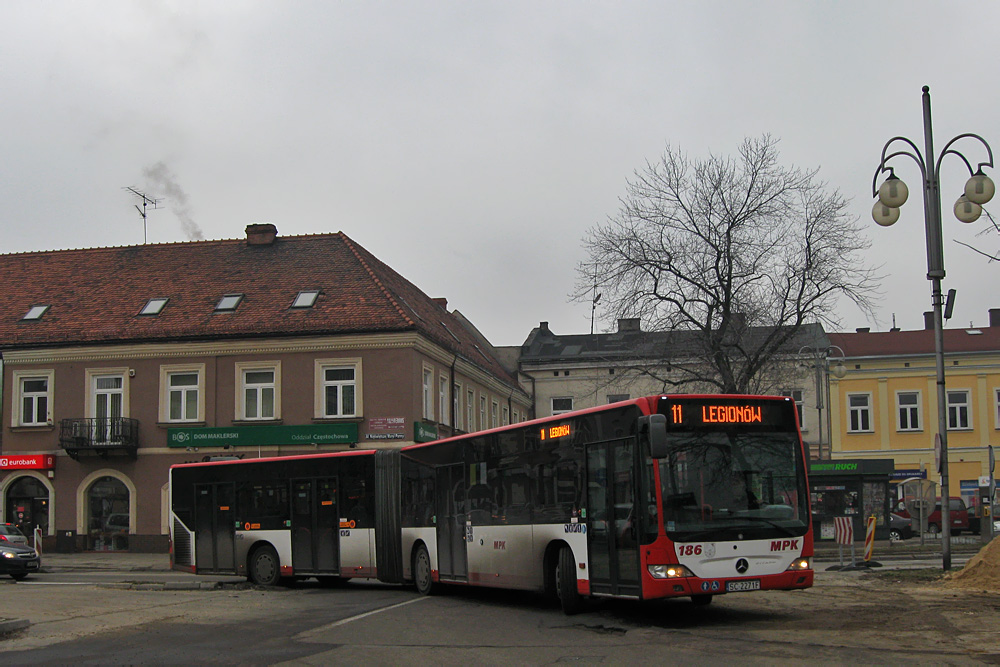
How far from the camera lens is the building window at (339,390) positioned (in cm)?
3416

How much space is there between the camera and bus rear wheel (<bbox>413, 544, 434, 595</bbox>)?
18953mm

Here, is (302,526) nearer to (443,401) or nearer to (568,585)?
(568,585)

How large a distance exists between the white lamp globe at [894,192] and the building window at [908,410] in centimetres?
4061

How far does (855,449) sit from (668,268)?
2744 centimetres

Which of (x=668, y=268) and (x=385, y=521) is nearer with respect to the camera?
(x=385, y=521)

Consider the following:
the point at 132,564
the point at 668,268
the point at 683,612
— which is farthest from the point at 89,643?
the point at 668,268

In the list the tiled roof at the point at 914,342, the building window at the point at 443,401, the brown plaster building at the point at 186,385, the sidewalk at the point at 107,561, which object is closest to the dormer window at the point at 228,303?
the brown plaster building at the point at 186,385

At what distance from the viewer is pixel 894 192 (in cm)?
1792

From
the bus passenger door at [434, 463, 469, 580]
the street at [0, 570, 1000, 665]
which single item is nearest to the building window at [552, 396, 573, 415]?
the street at [0, 570, 1000, 665]

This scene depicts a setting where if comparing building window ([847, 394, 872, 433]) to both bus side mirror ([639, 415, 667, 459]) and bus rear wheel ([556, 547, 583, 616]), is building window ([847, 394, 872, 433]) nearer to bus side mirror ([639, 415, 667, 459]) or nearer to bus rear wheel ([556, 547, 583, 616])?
bus rear wheel ([556, 547, 583, 616])

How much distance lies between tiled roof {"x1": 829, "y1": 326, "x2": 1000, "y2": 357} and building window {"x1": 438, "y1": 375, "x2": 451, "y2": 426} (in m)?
25.5

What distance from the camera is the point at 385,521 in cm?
2041

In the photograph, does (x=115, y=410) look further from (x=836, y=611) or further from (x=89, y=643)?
(x=836, y=611)

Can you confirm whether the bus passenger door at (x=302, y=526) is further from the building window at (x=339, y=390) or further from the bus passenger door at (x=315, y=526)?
the building window at (x=339, y=390)
